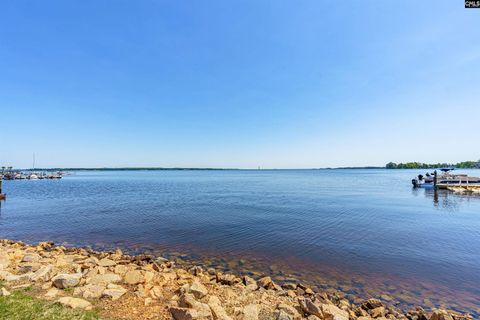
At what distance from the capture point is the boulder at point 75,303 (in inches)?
254

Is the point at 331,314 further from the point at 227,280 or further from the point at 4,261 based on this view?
the point at 4,261

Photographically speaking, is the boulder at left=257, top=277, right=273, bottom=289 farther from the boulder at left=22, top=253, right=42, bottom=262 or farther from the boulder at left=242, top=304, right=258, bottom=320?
the boulder at left=22, top=253, right=42, bottom=262

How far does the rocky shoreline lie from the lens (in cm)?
674

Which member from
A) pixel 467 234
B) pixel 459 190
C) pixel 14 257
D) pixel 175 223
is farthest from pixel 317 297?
pixel 459 190

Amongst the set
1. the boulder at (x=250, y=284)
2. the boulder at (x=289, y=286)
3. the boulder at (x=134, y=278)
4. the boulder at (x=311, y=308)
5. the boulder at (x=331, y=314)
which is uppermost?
the boulder at (x=134, y=278)

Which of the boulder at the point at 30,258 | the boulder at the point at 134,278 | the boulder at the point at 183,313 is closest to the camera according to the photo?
the boulder at the point at 183,313

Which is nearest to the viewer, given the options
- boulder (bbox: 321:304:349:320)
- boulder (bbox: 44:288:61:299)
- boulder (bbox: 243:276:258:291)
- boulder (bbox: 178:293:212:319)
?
boulder (bbox: 178:293:212:319)

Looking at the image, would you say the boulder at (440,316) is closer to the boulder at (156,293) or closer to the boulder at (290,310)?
the boulder at (290,310)

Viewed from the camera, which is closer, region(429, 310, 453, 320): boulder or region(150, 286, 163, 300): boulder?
region(150, 286, 163, 300): boulder

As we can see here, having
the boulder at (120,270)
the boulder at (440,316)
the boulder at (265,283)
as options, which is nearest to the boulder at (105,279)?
the boulder at (120,270)

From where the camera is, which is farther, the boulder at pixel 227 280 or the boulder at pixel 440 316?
the boulder at pixel 227 280

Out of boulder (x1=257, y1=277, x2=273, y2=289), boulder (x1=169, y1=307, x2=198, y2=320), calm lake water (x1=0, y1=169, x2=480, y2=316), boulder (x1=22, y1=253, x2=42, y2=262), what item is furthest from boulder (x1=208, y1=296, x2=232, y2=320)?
boulder (x1=22, y1=253, x2=42, y2=262)

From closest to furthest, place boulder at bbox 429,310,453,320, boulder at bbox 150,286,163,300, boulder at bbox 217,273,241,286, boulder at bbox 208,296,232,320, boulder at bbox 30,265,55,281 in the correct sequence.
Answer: boulder at bbox 208,296,232,320
boulder at bbox 150,286,163,300
boulder at bbox 429,310,453,320
boulder at bbox 30,265,55,281
boulder at bbox 217,273,241,286

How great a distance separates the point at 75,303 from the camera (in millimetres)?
6566
